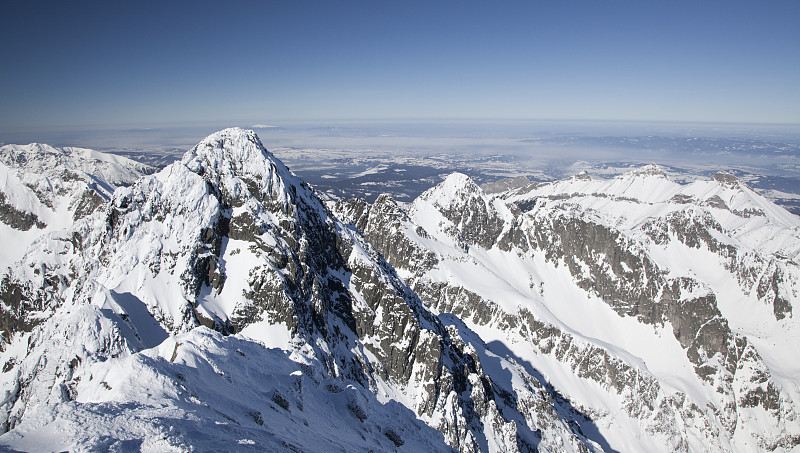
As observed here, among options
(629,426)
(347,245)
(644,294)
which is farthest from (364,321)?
(644,294)

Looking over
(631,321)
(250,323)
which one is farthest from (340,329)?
(631,321)

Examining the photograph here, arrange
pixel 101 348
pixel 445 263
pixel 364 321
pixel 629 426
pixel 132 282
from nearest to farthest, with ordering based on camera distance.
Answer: pixel 101 348 → pixel 132 282 → pixel 364 321 → pixel 629 426 → pixel 445 263

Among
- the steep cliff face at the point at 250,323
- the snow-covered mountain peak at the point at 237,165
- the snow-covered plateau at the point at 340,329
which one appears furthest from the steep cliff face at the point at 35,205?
the snow-covered mountain peak at the point at 237,165

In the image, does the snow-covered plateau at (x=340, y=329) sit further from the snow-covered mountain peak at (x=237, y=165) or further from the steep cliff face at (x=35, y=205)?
the steep cliff face at (x=35, y=205)

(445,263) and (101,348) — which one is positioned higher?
(101,348)

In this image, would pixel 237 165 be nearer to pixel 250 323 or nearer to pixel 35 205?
pixel 250 323

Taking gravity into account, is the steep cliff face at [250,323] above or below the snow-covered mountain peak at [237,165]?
below

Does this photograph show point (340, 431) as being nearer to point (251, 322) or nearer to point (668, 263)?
point (251, 322)
